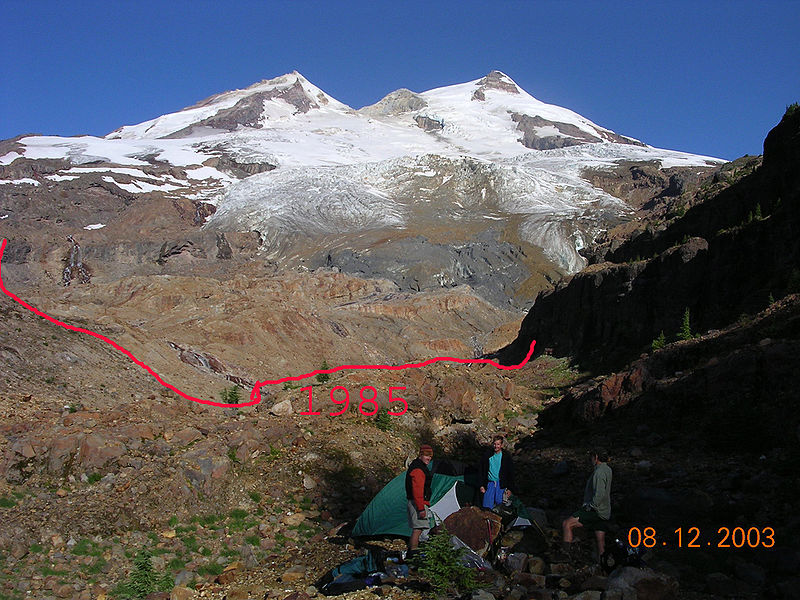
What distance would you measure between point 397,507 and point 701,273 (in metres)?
15.7

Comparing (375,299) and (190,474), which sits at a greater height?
(375,299)

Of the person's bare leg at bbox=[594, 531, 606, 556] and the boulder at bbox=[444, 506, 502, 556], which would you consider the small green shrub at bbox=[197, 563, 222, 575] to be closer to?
the boulder at bbox=[444, 506, 502, 556]

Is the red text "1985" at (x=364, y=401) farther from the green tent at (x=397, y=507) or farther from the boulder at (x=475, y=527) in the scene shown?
the boulder at (x=475, y=527)

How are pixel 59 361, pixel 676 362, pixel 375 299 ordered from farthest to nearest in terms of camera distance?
1. pixel 375 299
2. pixel 59 361
3. pixel 676 362

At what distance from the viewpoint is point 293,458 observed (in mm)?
11703

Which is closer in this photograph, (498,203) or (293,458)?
(293,458)

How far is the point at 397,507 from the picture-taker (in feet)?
29.8

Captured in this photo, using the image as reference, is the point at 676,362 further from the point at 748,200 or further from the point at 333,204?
the point at 333,204

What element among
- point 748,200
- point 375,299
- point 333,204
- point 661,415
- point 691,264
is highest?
point 333,204

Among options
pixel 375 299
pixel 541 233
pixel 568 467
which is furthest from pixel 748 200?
pixel 541 233

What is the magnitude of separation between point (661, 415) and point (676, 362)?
2.13 meters

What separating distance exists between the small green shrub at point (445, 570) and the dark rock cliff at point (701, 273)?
12418mm

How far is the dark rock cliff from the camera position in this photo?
58.0 feet

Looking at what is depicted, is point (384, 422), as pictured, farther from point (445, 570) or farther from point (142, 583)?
point (445, 570)
